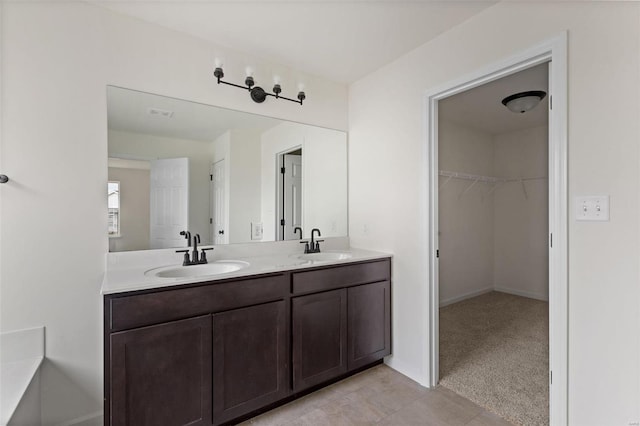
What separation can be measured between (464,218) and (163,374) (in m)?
3.95

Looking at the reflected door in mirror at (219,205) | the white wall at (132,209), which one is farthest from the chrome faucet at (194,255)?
the white wall at (132,209)

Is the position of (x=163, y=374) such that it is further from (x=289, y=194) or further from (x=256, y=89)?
(x=256, y=89)

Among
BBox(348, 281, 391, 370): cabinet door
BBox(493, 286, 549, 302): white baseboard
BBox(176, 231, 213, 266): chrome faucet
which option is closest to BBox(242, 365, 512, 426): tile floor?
BBox(348, 281, 391, 370): cabinet door

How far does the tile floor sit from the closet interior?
2.01 feet

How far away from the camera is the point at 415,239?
224cm

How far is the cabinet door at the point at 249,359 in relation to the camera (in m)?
1.64

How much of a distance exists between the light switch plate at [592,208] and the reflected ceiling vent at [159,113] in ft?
7.95

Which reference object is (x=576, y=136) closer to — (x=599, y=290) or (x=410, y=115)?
(x=599, y=290)

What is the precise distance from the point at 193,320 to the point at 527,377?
2374 mm

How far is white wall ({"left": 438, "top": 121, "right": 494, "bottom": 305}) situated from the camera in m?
3.95

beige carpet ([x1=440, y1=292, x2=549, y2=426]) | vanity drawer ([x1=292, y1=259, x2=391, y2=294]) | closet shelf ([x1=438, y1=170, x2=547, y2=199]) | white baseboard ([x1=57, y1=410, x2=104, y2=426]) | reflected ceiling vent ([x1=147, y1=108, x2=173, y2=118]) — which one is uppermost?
reflected ceiling vent ([x1=147, y1=108, x2=173, y2=118])

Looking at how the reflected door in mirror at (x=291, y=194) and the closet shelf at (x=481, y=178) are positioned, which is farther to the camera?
the closet shelf at (x=481, y=178)

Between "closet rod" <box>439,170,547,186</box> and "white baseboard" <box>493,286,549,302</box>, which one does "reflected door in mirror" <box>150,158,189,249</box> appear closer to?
"closet rod" <box>439,170,547,186</box>

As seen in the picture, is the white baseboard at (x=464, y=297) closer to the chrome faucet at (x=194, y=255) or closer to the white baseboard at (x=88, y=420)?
the chrome faucet at (x=194, y=255)
